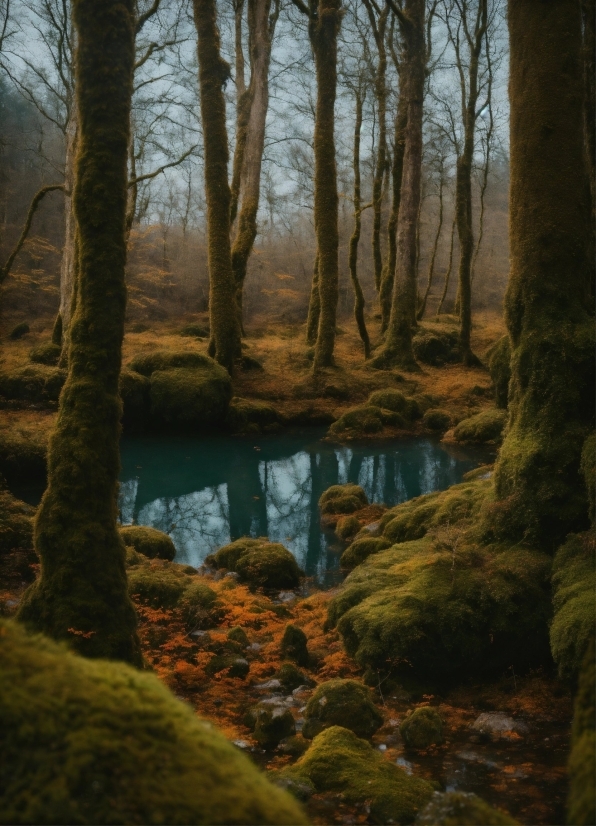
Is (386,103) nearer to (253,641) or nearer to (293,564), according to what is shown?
(293,564)

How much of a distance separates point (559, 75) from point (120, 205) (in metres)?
4.71

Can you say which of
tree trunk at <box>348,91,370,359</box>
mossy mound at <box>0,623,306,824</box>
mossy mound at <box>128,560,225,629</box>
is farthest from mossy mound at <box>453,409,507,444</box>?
mossy mound at <box>0,623,306,824</box>

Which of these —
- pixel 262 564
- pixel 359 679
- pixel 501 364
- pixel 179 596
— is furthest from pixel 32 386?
pixel 359 679

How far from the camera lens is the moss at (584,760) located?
1.56 meters

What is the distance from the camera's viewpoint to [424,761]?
478 cm

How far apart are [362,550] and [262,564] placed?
4.71ft

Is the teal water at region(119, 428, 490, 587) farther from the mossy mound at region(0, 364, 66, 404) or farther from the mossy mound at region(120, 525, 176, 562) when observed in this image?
the mossy mound at region(0, 364, 66, 404)

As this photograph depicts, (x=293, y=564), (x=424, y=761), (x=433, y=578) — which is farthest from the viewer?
(x=293, y=564)

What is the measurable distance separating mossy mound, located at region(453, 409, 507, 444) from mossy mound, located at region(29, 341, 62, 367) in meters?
14.1

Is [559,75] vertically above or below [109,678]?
above

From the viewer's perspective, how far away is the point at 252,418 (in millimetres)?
19672

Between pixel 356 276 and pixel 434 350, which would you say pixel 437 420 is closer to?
pixel 434 350

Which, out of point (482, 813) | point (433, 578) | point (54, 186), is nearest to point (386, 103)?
point (54, 186)

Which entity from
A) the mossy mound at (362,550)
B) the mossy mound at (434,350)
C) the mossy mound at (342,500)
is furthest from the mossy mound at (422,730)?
the mossy mound at (434,350)
